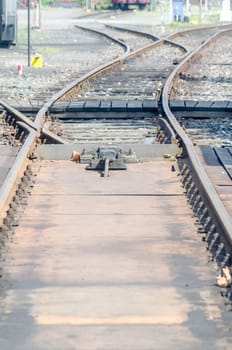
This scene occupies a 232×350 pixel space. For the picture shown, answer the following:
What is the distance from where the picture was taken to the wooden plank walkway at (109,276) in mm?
4484

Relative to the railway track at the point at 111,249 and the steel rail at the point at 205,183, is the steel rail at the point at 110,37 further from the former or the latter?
the railway track at the point at 111,249

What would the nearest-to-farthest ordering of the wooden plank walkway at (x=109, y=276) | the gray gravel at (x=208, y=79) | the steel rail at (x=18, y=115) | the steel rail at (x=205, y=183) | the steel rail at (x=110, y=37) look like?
the wooden plank walkway at (x=109, y=276) → the steel rail at (x=205, y=183) → the steel rail at (x=18, y=115) → the gray gravel at (x=208, y=79) → the steel rail at (x=110, y=37)

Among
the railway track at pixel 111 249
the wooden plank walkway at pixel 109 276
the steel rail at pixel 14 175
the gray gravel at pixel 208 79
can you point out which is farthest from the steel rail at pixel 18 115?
the gray gravel at pixel 208 79

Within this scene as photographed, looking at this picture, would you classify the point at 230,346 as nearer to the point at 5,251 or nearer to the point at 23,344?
the point at 23,344

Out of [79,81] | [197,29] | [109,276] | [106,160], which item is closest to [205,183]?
[106,160]

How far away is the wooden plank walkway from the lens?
448 centimetres

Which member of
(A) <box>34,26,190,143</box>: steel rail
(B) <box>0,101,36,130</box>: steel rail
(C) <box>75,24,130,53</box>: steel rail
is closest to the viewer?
(B) <box>0,101,36,130</box>: steel rail

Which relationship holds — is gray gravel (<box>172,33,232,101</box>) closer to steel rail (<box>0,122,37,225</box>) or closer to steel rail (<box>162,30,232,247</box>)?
steel rail (<box>162,30,232,247</box>)

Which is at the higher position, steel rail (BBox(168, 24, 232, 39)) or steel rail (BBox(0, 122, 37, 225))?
steel rail (BBox(0, 122, 37, 225))

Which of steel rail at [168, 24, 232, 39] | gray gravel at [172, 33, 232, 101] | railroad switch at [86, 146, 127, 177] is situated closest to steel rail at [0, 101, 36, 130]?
railroad switch at [86, 146, 127, 177]

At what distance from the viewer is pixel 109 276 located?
5.41 meters

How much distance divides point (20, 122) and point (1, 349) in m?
6.94

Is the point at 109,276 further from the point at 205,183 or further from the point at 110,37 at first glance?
the point at 110,37

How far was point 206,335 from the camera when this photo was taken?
4477 mm
